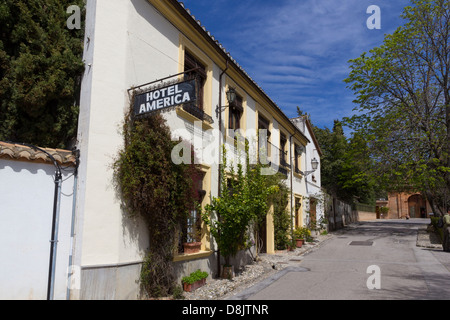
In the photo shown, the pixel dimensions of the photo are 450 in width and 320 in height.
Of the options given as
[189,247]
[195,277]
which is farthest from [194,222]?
[195,277]

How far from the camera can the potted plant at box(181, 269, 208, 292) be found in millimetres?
7109

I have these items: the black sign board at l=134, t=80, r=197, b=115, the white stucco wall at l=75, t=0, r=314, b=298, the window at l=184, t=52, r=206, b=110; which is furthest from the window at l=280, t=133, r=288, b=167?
the black sign board at l=134, t=80, r=197, b=115

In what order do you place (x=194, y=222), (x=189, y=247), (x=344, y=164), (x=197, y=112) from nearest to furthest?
(x=189, y=247) → (x=194, y=222) → (x=197, y=112) → (x=344, y=164)

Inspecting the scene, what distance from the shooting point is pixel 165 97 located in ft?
19.5

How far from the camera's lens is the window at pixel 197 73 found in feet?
28.1

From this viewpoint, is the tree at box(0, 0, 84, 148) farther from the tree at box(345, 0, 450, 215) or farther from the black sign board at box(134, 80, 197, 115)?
the tree at box(345, 0, 450, 215)

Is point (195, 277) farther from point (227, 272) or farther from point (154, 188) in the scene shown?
point (154, 188)

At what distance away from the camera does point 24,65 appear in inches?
219

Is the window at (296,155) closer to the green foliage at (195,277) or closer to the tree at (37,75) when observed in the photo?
the green foliage at (195,277)

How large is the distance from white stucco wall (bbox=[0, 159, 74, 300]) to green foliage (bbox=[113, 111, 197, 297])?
105 centimetres

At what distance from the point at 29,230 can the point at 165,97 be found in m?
2.97

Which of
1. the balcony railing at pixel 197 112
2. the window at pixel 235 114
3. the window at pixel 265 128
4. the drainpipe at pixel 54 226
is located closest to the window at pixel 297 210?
the window at pixel 265 128

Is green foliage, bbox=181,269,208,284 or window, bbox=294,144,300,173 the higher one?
window, bbox=294,144,300,173

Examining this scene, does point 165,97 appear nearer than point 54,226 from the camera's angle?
No
